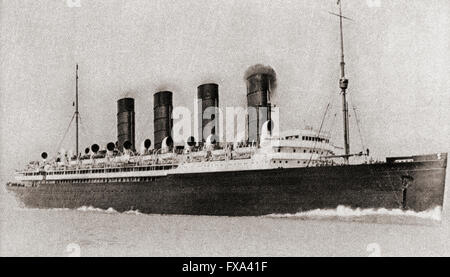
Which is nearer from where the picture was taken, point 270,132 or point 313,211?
point 313,211

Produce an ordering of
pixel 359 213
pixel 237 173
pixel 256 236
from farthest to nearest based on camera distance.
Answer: pixel 237 173
pixel 359 213
pixel 256 236

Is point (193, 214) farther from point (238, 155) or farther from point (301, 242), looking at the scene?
point (301, 242)

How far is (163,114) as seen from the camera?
2912 centimetres

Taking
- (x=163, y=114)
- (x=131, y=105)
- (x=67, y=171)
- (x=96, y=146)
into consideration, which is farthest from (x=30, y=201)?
(x=163, y=114)

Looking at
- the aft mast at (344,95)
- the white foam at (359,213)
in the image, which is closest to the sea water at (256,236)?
the white foam at (359,213)

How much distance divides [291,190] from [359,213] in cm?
300

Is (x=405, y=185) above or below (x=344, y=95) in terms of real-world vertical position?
below

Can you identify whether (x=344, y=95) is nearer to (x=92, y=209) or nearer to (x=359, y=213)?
(x=359, y=213)

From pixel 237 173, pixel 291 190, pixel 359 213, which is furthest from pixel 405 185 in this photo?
pixel 237 173

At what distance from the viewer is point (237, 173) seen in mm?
20844

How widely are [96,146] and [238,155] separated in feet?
43.6

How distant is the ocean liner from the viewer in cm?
1714

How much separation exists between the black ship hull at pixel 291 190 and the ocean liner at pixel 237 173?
A: 0.12 ft

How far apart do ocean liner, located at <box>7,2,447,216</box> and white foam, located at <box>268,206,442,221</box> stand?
18cm
